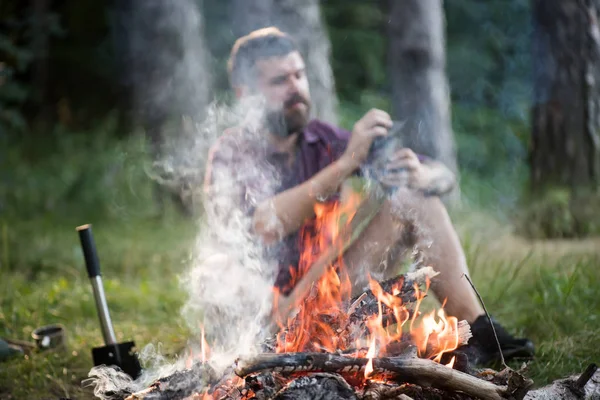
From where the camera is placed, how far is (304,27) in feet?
19.9

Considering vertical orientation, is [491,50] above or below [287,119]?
above

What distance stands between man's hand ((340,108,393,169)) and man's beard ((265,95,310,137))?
1.27 ft

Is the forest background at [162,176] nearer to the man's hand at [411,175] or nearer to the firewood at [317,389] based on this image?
the man's hand at [411,175]

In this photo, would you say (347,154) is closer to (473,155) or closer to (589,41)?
(589,41)

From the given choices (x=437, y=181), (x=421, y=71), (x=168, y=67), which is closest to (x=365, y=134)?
(x=437, y=181)

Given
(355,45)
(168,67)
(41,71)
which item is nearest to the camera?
(168,67)

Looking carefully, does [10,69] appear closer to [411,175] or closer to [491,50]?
[411,175]

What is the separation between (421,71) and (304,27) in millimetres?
1343

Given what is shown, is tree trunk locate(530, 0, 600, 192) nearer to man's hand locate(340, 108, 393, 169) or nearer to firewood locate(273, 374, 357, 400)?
man's hand locate(340, 108, 393, 169)

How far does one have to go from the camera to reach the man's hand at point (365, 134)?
10.1 feet

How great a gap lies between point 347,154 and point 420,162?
368mm

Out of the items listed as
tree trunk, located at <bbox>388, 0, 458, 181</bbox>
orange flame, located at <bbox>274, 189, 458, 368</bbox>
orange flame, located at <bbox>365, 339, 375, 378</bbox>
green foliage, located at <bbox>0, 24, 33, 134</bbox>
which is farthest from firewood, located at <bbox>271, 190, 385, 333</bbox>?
green foliage, located at <bbox>0, 24, 33, 134</bbox>

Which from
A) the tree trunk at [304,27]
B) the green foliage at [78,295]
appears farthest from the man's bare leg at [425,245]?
the tree trunk at [304,27]

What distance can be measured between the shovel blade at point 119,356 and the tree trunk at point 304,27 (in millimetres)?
3471
